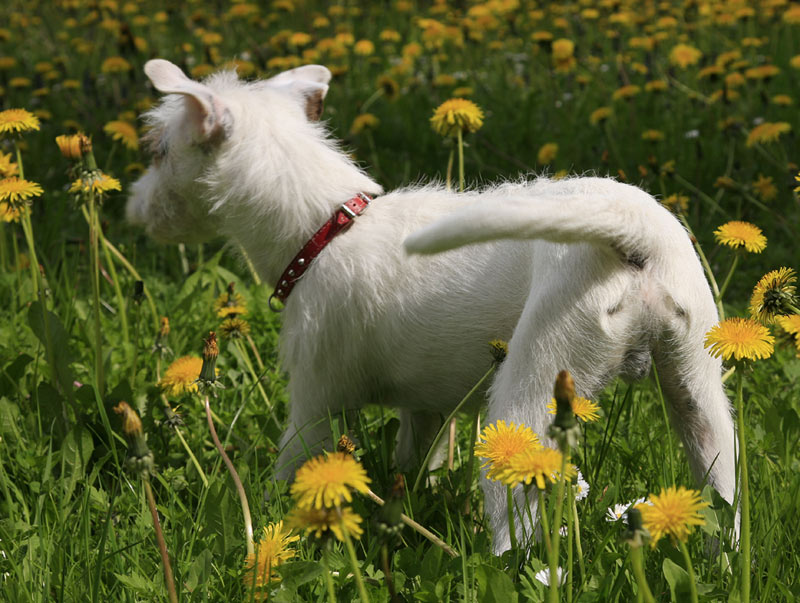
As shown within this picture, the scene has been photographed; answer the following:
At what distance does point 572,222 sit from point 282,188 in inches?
45.1

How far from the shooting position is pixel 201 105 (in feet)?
8.79

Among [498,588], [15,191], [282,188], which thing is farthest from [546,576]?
[15,191]

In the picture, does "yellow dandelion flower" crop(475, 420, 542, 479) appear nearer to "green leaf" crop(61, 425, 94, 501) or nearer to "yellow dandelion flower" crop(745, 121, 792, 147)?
"green leaf" crop(61, 425, 94, 501)

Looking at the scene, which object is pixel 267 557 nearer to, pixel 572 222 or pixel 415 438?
pixel 572 222

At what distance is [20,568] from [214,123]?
134cm

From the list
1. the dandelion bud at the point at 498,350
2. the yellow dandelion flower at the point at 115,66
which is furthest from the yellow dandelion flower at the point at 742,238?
the yellow dandelion flower at the point at 115,66

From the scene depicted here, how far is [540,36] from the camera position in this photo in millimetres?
5238

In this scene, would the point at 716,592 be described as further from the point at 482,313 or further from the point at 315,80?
the point at 315,80

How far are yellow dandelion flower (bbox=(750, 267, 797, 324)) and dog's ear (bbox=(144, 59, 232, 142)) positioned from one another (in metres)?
1.62

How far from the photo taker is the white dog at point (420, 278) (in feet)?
6.95

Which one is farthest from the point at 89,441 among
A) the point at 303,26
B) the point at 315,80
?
the point at 303,26

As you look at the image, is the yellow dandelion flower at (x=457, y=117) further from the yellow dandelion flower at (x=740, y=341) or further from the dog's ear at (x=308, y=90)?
the yellow dandelion flower at (x=740, y=341)

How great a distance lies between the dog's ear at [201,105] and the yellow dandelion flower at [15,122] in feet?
1.17

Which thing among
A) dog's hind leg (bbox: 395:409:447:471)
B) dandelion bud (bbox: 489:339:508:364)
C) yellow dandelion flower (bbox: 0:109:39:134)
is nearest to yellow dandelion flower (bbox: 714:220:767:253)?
dandelion bud (bbox: 489:339:508:364)
